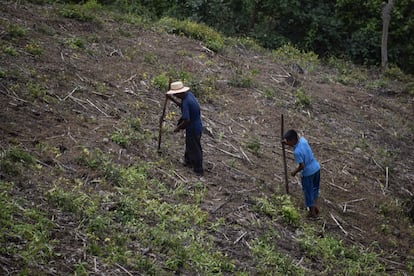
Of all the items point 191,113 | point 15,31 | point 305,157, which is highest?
point 15,31

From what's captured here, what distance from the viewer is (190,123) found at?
29.7 feet

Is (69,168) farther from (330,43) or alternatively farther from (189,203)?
(330,43)

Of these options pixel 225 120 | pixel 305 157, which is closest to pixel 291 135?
pixel 305 157

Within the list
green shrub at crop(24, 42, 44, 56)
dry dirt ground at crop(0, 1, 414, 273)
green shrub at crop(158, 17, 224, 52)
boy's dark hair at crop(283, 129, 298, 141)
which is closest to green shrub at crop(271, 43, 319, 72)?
dry dirt ground at crop(0, 1, 414, 273)

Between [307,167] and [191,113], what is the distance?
179 cm

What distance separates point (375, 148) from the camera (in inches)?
499

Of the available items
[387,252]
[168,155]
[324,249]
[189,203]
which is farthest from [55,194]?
[387,252]

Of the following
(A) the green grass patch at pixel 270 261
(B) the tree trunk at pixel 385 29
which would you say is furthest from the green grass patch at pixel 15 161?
(B) the tree trunk at pixel 385 29

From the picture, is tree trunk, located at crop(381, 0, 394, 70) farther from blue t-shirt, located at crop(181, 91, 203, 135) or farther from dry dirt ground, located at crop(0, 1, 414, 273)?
blue t-shirt, located at crop(181, 91, 203, 135)

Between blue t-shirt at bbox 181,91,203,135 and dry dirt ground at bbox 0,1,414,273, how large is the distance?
25.7 inches

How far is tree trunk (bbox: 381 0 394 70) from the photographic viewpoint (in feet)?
55.3

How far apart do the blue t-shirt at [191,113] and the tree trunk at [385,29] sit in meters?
9.47

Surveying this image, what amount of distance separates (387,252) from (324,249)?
3.94 ft

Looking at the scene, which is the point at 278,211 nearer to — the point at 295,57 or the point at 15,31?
the point at 15,31
